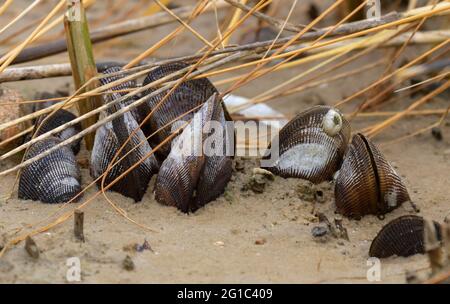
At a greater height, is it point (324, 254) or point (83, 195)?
point (83, 195)

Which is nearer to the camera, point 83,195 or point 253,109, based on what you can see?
point 83,195

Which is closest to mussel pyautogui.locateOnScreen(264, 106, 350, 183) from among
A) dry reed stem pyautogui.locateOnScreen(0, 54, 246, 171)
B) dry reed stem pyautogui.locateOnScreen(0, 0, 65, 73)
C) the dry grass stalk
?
dry reed stem pyautogui.locateOnScreen(0, 54, 246, 171)

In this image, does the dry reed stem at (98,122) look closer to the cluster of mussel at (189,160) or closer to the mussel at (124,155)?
the cluster of mussel at (189,160)

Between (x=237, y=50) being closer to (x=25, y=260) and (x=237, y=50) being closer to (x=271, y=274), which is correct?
(x=271, y=274)

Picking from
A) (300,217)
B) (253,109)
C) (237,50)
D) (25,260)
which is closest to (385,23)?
(237,50)

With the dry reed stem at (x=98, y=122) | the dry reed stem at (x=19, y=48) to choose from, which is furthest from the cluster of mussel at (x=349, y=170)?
the dry reed stem at (x=19, y=48)

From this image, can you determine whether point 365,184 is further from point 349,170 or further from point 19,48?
point 19,48

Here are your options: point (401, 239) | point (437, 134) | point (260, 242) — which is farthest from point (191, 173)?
point (437, 134)
